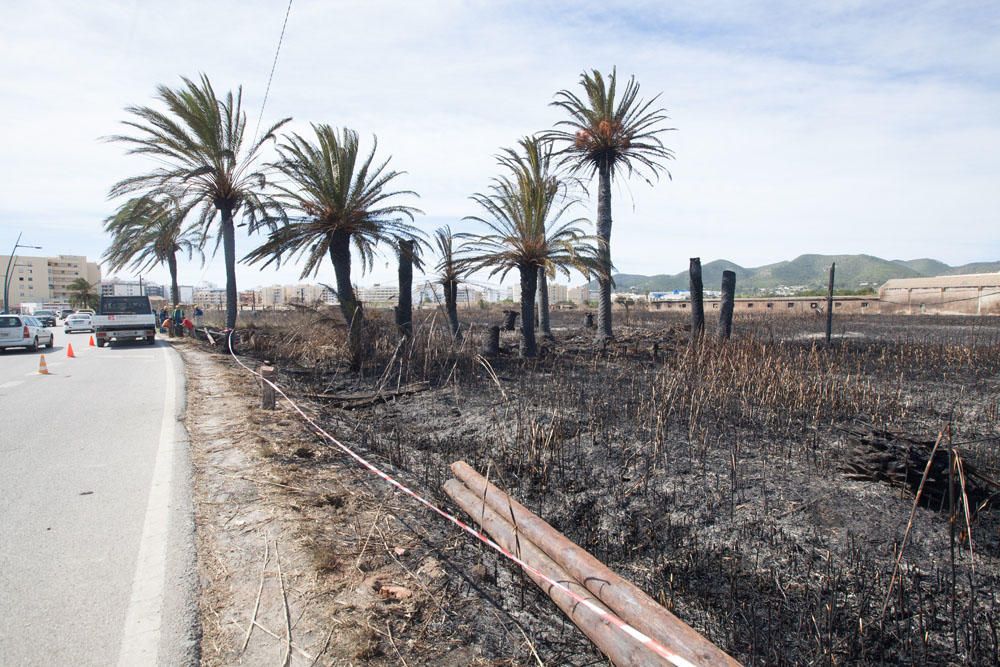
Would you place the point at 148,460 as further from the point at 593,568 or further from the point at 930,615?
the point at 930,615

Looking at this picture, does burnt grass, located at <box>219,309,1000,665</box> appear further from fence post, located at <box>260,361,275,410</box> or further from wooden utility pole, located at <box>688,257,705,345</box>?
wooden utility pole, located at <box>688,257,705,345</box>

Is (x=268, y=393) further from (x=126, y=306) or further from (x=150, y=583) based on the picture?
(x=126, y=306)

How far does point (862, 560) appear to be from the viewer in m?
4.02

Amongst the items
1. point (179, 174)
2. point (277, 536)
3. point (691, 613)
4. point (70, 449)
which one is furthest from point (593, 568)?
point (179, 174)

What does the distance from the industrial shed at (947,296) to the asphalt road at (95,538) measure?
3671 cm

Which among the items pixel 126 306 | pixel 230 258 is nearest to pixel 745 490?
pixel 230 258

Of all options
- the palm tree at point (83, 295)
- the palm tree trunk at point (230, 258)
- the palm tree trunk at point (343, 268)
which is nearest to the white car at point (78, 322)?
the palm tree trunk at point (230, 258)

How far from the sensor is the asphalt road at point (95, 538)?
2990 millimetres

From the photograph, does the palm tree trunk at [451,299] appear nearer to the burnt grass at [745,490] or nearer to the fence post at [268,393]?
the burnt grass at [745,490]

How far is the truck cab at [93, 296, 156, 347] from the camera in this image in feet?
74.0

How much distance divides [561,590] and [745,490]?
2.66 metres

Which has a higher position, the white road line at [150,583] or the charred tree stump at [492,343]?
the charred tree stump at [492,343]

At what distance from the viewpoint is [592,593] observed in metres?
3.17

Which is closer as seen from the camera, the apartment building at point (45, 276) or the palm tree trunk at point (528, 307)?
the palm tree trunk at point (528, 307)
